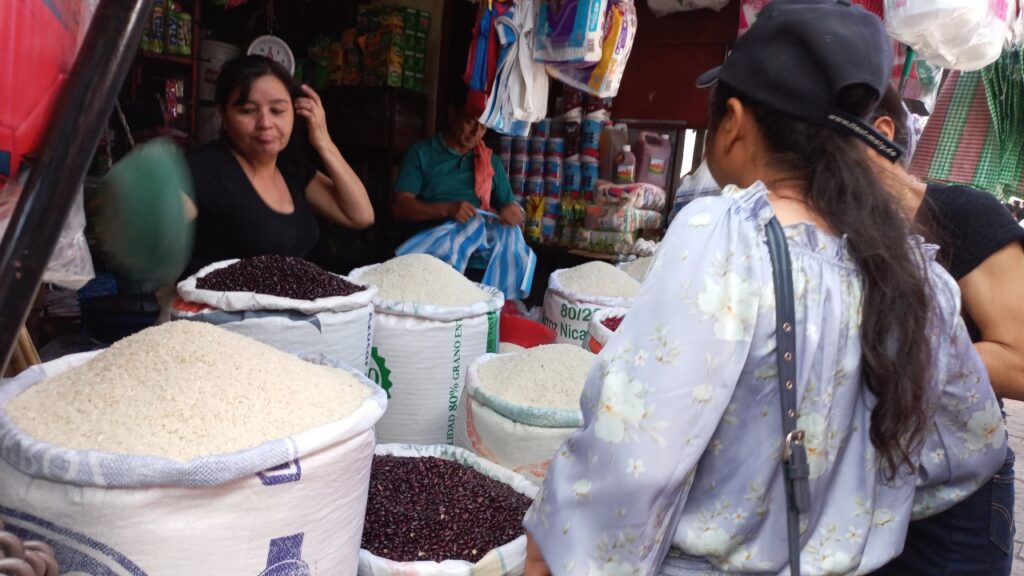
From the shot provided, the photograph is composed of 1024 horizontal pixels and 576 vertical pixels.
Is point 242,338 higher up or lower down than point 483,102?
lower down

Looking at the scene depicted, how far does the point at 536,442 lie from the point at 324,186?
126 centimetres

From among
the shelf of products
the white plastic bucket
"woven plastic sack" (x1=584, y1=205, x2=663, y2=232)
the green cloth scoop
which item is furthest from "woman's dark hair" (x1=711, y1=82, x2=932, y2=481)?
the white plastic bucket

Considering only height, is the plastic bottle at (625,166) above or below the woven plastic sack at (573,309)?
above

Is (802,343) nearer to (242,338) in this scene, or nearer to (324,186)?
(242,338)

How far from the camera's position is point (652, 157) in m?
3.57

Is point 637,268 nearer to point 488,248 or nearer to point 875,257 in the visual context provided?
point 488,248

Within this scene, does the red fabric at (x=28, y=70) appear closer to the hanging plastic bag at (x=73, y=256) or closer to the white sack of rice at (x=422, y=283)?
the hanging plastic bag at (x=73, y=256)

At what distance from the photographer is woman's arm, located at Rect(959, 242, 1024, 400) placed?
1075 mm

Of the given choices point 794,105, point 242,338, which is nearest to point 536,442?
point 242,338

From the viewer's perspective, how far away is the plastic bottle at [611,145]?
11.9 feet

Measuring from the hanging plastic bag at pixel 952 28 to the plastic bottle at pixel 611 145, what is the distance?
1.59m

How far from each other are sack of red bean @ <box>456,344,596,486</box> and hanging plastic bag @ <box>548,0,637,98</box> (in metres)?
1.32

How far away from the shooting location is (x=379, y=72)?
3.66 m

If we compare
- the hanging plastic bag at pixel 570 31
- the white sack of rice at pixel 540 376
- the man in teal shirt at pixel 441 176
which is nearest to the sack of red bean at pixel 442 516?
the white sack of rice at pixel 540 376
